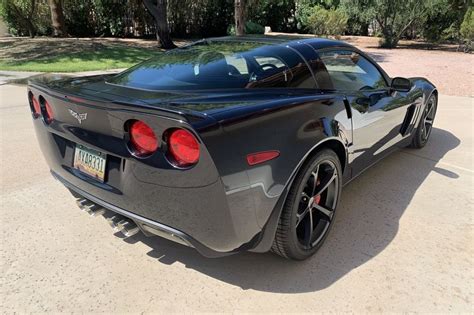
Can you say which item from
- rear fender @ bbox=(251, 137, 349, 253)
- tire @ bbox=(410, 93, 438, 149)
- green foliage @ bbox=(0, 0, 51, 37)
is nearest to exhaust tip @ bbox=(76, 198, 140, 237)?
rear fender @ bbox=(251, 137, 349, 253)

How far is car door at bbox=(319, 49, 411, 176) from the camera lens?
316 cm

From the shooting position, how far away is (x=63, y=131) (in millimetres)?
2559

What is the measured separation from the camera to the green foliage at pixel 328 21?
2183 cm

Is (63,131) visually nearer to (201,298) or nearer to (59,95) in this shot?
(59,95)

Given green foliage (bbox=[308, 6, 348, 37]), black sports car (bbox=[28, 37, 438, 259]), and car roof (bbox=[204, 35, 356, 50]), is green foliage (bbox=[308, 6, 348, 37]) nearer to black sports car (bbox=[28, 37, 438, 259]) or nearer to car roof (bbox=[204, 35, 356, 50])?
car roof (bbox=[204, 35, 356, 50])

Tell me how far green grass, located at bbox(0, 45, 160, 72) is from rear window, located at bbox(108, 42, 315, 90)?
9.52m

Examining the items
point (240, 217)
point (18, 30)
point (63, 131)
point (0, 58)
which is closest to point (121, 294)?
point (240, 217)

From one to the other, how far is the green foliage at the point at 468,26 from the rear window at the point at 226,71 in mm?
19351

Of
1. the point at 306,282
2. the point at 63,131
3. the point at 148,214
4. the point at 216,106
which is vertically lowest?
the point at 306,282

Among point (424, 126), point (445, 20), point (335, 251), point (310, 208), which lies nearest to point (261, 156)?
point (310, 208)

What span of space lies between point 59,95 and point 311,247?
1.94 meters

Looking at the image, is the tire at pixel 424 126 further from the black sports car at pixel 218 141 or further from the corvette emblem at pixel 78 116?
the corvette emblem at pixel 78 116

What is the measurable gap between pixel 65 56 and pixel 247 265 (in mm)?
13408

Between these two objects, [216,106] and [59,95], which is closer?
[216,106]
